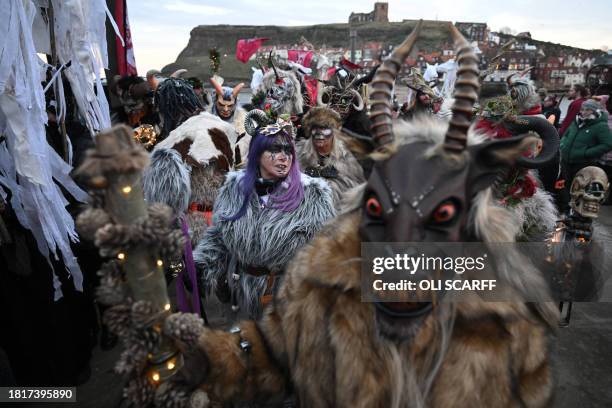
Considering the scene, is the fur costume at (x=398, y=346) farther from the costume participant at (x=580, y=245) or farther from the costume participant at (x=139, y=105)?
the costume participant at (x=139, y=105)

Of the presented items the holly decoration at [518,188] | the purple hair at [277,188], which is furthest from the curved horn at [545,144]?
the purple hair at [277,188]

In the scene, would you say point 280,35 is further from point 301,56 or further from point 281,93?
point 281,93

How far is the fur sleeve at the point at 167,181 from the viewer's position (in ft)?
10.6

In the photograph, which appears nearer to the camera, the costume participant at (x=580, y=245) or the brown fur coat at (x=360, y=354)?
the brown fur coat at (x=360, y=354)

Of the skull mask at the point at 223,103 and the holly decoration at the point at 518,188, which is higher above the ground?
the skull mask at the point at 223,103

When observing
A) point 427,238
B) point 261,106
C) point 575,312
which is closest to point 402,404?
point 427,238

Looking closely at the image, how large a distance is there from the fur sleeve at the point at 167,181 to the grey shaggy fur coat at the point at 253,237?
23.1 inches

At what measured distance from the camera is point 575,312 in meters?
4.82

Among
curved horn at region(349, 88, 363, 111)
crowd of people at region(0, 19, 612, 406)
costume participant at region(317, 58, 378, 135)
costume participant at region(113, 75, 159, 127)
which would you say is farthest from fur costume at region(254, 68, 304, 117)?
costume participant at region(113, 75, 159, 127)

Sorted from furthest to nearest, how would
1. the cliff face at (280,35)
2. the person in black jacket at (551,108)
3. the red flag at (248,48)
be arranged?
the cliff face at (280,35)
the person in black jacket at (551,108)
the red flag at (248,48)

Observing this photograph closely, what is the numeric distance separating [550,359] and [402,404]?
1.98 feet

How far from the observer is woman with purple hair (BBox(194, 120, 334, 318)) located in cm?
263

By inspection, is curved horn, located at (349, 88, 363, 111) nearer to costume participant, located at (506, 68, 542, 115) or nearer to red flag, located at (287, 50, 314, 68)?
costume participant, located at (506, 68, 542, 115)

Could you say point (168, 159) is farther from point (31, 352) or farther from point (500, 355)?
point (500, 355)
